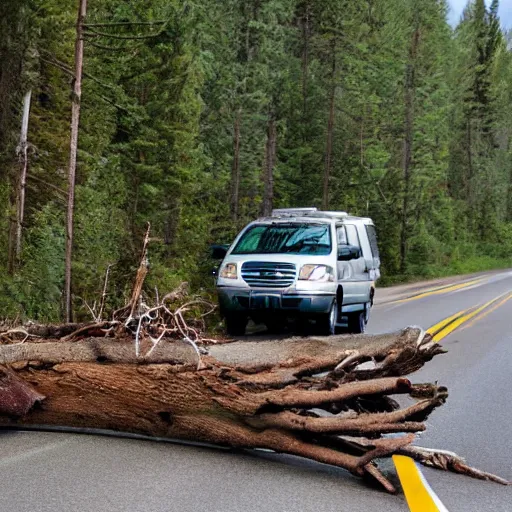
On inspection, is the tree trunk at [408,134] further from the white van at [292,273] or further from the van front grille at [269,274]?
the van front grille at [269,274]

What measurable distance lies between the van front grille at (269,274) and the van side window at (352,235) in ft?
7.78

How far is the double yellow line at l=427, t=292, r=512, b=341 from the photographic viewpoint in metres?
16.0

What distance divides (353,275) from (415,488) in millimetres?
9434

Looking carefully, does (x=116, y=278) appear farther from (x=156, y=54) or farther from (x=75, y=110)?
(x=156, y=54)

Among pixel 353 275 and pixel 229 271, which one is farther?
pixel 353 275

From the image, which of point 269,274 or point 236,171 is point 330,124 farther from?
point 269,274

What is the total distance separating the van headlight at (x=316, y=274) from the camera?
1330 cm

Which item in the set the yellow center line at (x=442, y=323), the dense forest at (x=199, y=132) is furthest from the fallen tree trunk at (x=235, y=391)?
the yellow center line at (x=442, y=323)

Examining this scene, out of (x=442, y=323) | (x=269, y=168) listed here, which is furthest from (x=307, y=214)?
(x=269, y=168)

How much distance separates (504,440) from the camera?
23.5 feet

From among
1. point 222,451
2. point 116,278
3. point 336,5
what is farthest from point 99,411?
point 336,5

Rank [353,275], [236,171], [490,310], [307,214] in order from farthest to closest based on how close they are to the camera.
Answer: [236,171], [490,310], [307,214], [353,275]

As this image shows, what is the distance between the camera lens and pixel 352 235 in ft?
51.3

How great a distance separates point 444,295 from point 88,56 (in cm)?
1404
